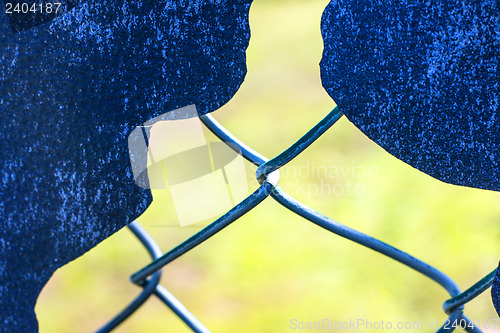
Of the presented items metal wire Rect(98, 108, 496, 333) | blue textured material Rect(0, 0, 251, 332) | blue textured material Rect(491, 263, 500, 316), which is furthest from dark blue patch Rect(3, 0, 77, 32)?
blue textured material Rect(491, 263, 500, 316)

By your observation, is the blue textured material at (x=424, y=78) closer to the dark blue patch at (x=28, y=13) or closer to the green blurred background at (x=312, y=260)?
the dark blue patch at (x=28, y=13)

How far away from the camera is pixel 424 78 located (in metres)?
0.52

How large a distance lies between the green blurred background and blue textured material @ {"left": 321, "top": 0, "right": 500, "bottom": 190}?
1267mm

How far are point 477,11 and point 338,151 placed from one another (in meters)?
2.11

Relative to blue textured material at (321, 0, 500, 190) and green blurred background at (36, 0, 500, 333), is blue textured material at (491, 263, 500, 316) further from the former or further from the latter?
green blurred background at (36, 0, 500, 333)

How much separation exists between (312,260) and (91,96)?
5.00 feet

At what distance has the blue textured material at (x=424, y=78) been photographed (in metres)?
0.50

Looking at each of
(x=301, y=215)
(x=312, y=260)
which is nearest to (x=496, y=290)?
(x=301, y=215)

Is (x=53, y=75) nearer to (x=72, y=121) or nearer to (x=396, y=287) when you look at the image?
(x=72, y=121)

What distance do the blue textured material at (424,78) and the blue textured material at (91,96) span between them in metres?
0.11

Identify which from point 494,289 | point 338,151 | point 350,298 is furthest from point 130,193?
point 338,151

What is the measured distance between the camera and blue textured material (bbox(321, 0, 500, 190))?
50cm

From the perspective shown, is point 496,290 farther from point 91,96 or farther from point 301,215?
point 91,96

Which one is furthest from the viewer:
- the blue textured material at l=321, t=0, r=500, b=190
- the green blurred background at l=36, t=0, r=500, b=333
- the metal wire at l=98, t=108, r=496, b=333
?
the green blurred background at l=36, t=0, r=500, b=333
